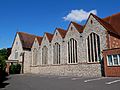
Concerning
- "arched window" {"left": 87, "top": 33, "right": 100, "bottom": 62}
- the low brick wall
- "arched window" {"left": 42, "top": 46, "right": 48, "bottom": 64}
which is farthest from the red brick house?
"arched window" {"left": 42, "top": 46, "right": 48, "bottom": 64}

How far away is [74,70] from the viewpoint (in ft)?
91.7

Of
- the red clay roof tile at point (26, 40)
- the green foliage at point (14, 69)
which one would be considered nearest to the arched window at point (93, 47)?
the red clay roof tile at point (26, 40)

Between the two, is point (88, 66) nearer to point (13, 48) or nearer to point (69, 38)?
point (69, 38)

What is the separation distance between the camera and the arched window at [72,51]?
28.8 meters

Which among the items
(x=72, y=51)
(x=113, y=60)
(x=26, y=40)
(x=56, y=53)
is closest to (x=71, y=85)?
(x=113, y=60)

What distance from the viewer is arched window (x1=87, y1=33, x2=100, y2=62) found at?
81.7 feet

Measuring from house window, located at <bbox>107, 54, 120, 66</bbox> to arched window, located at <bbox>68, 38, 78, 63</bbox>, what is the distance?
7734 millimetres

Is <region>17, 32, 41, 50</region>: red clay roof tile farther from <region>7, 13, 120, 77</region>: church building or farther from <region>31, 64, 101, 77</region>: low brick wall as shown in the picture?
<region>31, 64, 101, 77</region>: low brick wall

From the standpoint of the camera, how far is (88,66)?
1009 inches

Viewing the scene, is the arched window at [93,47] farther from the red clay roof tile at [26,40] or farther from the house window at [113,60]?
the red clay roof tile at [26,40]

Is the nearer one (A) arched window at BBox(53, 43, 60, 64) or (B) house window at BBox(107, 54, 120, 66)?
(B) house window at BBox(107, 54, 120, 66)

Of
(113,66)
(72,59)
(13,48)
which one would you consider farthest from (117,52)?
(13,48)

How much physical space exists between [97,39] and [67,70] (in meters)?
8.24

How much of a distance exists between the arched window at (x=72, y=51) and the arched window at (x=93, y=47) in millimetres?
3253
